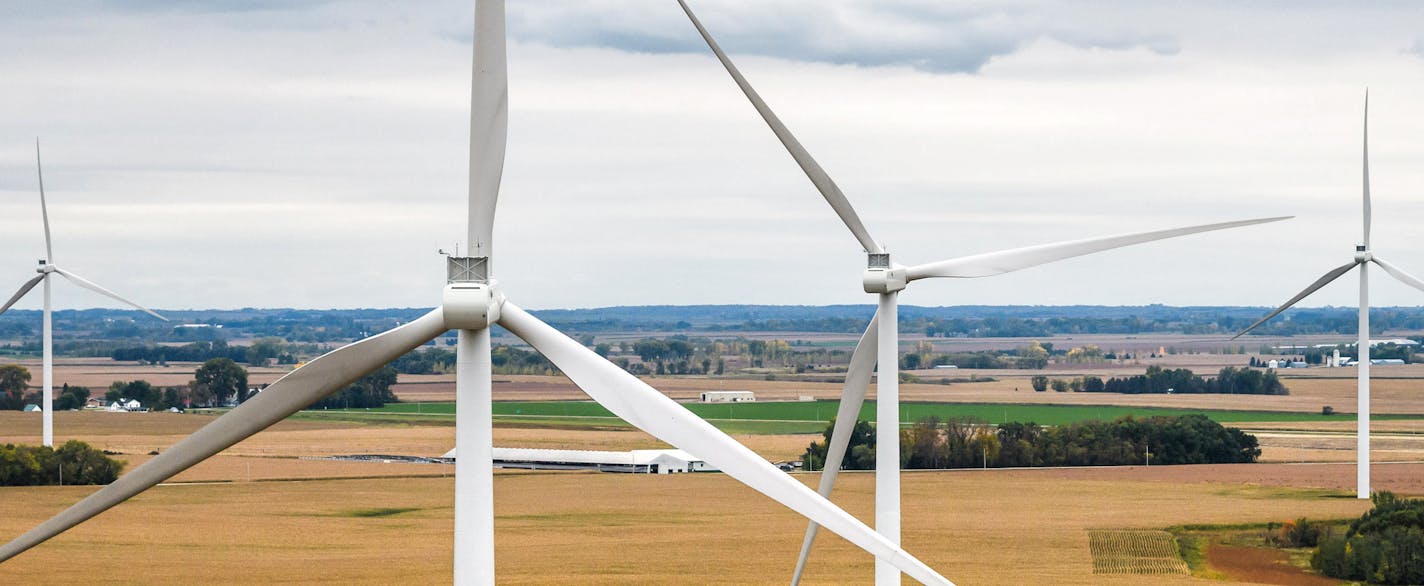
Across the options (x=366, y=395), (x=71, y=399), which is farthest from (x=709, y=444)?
(x=71, y=399)

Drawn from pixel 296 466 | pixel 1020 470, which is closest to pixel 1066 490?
pixel 1020 470

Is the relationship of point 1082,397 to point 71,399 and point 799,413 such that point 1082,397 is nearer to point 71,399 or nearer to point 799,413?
point 799,413

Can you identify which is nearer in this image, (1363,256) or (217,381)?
(1363,256)

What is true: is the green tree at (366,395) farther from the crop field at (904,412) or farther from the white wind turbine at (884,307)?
the white wind turbine at (884,307)

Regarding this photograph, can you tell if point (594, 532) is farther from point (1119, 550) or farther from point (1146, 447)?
point (1146, 447)

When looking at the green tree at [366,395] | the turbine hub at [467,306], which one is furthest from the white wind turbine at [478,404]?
the green tree at [366,395]

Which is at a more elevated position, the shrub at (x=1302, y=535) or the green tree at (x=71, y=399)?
the green tree at (x=71, y=399)
